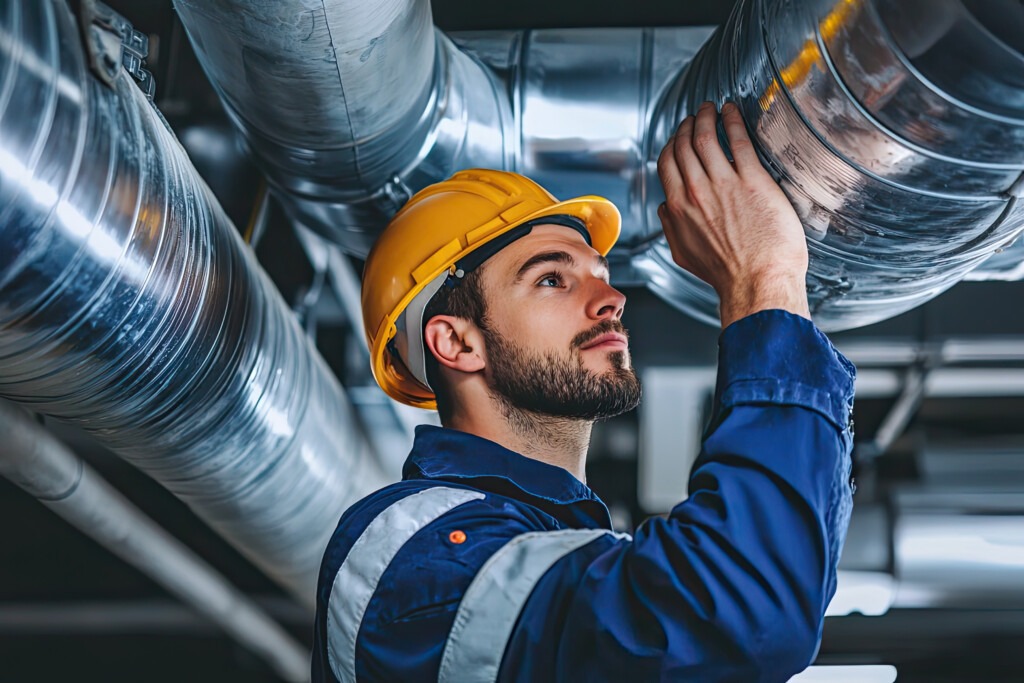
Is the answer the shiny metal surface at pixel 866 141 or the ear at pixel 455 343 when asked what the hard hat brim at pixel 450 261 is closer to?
the ear at pixel 455 343

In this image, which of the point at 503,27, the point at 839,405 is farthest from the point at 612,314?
the point at 503,27

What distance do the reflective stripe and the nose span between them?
41cm

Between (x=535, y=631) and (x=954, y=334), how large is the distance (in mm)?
1813

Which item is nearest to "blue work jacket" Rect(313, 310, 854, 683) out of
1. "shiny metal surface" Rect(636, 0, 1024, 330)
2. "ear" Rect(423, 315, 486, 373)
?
"shiny metal surface" Rect(636, 0, 1024, 330)

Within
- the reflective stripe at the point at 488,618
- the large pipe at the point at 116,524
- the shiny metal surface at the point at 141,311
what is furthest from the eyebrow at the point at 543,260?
the large pipe at the point at 116,524

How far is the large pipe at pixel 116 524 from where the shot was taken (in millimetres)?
1437

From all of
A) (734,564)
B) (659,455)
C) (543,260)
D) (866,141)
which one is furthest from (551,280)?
(659,455)

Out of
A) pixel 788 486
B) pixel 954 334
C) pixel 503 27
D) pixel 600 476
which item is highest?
pixel 503 27

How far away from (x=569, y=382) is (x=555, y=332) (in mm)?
68

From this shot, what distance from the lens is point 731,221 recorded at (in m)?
1.11

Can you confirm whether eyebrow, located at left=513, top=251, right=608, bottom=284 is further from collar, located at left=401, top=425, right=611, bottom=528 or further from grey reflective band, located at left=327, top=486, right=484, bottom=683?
grey reflective band, located at left=327, top=486, right=484, bottom=683

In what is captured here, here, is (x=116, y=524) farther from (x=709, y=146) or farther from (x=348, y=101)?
(x=709, y=146)

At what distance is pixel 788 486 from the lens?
90 centimetres

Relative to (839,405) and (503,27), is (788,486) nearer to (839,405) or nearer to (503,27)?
(839,405)
